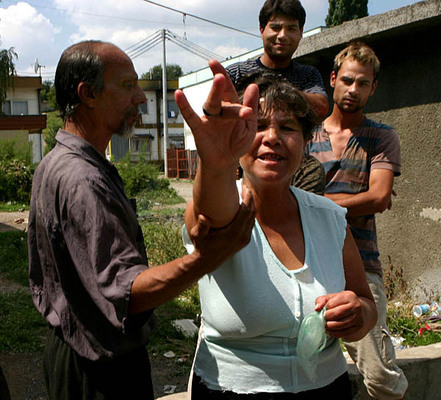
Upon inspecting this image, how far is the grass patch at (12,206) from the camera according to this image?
15383 millimetres

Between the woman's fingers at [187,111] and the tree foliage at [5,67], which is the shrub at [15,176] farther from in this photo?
the woman's fingers at [187,111]

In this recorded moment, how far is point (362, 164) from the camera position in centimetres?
305

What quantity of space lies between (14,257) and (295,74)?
22.6ft

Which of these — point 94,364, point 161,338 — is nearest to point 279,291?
point 94,364

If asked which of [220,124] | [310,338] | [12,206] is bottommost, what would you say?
[12,206]

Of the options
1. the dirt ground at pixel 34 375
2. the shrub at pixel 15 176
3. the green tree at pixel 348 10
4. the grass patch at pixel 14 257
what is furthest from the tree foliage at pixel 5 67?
the green tree at pixel 348 10

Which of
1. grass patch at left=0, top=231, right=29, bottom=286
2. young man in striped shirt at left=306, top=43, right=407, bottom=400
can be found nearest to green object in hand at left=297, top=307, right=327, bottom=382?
young man in striped shirt at left=306, top=43, right=407, bottom=400

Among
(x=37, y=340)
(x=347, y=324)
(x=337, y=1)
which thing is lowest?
(x=37, y=340)

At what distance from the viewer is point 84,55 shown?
2.07m

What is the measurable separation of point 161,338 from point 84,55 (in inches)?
141

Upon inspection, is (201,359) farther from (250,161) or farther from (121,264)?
(250,161)

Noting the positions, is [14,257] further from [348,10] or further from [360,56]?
[348,10]

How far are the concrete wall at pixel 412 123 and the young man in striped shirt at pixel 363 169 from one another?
164 centimetres

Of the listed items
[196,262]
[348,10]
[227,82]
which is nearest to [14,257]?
[196,262]
